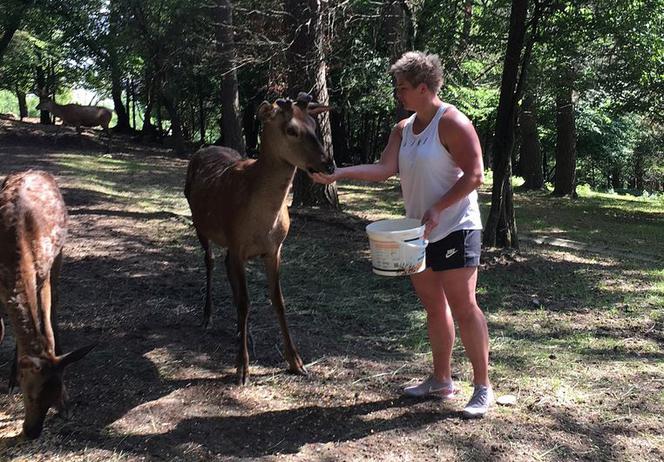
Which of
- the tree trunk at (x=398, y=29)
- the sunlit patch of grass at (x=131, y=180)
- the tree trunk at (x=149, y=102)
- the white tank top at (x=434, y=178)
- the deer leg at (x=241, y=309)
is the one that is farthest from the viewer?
the tree trunk at (x=149, y=102)

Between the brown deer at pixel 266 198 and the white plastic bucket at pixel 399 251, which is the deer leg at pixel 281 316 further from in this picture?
the white plastic bucket at pixel 399 251

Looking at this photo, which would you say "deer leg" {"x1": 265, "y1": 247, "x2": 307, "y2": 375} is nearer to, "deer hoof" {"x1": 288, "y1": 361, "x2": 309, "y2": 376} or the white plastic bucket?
"deer hoof" {"x1": 288, "y1": 361, "x2": 309, "y2": 376}

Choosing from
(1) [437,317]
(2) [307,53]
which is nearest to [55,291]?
(1) [437,317]

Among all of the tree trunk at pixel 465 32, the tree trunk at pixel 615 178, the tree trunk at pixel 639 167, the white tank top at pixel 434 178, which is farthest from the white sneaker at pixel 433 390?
the tree trunk at pixel 615 178

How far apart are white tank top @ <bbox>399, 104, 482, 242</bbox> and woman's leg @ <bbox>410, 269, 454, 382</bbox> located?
12.8 inches

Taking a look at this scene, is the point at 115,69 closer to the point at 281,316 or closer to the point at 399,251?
the point at 281,316

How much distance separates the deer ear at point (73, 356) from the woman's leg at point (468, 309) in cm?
178

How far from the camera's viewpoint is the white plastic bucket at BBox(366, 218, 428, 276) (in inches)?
118

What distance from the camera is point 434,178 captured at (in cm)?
317

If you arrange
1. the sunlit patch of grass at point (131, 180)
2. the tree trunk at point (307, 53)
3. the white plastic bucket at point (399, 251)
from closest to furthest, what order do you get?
the white plastic bucket at point (399, 251)
the tree trunk at point (307, 53)
the sunlit patch of grass at point (131, 180)

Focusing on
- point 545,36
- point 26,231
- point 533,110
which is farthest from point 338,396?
point 533,110

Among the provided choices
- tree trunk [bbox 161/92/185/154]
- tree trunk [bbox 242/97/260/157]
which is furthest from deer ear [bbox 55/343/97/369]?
tree trunk [bbox 242/97/260/157]

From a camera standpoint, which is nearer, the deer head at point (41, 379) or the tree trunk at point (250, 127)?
the deer head at point (41, 379)

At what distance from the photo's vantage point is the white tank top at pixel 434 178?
3133 millimetres
